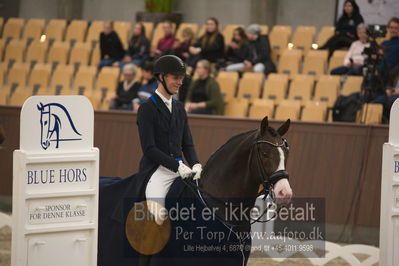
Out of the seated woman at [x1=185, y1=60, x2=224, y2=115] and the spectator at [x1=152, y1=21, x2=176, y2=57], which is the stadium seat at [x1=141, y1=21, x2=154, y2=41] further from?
the seated woman at [x1=185, y1=60, x2=224, y2=115]

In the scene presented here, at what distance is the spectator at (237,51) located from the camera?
41.9 ft

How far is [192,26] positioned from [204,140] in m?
4.90

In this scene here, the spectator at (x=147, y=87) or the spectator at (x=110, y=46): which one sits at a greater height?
the spectator at (x=110, y=46)

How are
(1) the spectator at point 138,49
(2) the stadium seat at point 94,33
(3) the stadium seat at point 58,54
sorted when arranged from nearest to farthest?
1. (1) the spectator at point 138,49
2. (3) the stadium seat at point 58,54
3. (2) the stadium seat at point 94,33

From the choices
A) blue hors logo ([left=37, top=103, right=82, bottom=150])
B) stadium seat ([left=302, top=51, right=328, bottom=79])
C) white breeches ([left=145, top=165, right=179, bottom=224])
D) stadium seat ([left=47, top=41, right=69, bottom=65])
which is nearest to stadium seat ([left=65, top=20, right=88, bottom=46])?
stadium seat ([left=47, top=41, right=69, bottom=65])

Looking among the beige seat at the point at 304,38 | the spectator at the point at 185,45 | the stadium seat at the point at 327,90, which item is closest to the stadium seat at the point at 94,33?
the spectator at the point at 185,45

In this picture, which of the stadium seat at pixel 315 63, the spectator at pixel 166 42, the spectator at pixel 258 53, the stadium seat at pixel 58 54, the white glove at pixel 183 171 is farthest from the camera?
the stadium seat at pixel 58 54

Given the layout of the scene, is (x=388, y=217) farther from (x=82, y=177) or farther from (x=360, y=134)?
(x=360, y=134)

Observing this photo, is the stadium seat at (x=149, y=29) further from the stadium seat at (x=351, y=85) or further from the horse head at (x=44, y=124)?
the horse head at (x=44, y=124)

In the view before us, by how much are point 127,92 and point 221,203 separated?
6.34m

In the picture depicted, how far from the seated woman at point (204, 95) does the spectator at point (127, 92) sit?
2.92 ft

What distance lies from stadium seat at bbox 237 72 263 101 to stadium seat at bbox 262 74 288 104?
0.12 metres

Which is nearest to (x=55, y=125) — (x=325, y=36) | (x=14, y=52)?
(x=325, y=36)

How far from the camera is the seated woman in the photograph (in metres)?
Result: 11.3
